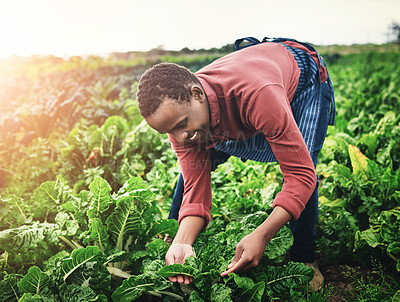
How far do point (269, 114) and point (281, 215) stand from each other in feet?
1.56

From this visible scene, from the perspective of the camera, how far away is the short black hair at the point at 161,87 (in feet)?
5.15

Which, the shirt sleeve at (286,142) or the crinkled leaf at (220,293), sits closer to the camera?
the shirt sleeve at (286,142)

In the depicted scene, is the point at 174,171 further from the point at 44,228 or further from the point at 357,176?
the point at 357,176

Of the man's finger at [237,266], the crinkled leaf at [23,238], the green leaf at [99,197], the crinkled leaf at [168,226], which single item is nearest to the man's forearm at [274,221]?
the man's finger at [237,266]

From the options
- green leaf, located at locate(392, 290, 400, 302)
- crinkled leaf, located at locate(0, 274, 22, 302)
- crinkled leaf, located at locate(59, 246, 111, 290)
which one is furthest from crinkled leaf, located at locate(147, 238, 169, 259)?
green leaf, located at locate(392, 290, 400, 302)

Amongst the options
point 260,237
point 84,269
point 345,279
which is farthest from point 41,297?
point 345,279

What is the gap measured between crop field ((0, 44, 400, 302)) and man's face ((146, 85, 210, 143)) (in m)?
0.63

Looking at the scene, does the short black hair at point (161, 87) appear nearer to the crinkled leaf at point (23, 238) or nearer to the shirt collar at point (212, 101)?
the shirt collar at point (212, 101)

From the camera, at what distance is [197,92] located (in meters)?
1.66

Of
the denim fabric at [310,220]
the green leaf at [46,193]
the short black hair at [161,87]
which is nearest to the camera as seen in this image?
the short black hair at [161,87]

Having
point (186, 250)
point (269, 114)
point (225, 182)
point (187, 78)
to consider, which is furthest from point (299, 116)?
point (225, 182)

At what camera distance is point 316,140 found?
88.9 inches

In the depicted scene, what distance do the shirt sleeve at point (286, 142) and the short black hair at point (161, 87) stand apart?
33cm

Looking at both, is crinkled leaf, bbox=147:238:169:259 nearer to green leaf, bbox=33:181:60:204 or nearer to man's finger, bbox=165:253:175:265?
man's finger, bbox=165:253:175:265
